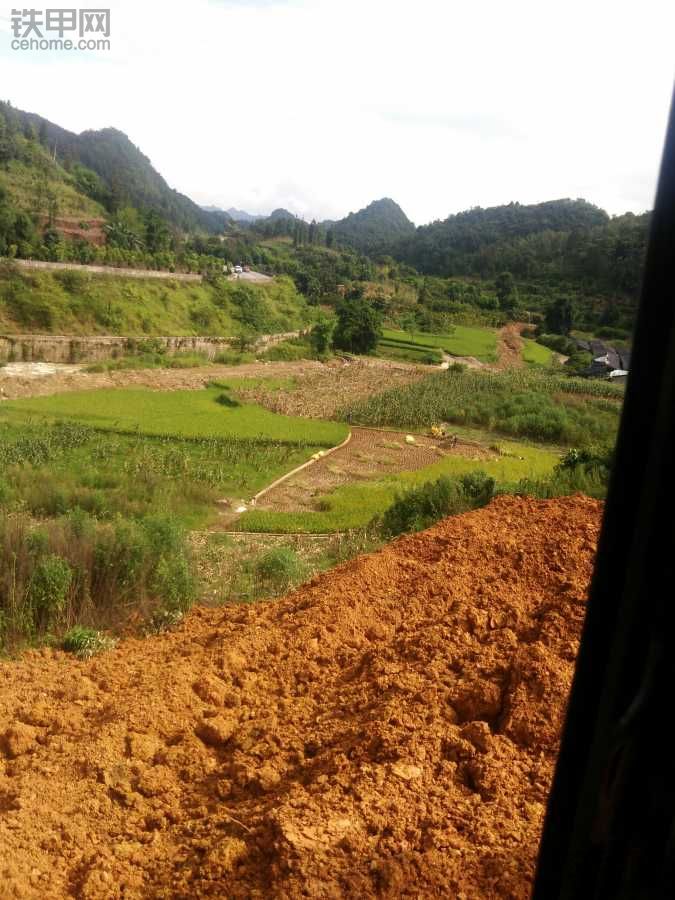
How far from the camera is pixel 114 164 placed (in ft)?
286

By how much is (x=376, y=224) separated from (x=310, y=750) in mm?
173083

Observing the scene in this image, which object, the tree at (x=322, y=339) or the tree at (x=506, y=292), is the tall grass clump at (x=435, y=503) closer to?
the tree at (x=322, y=339)

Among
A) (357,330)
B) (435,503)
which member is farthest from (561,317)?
(435,503)

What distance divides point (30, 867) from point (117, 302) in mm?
34532

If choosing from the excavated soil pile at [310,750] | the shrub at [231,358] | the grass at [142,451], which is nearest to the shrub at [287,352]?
the shrub at [231,358]

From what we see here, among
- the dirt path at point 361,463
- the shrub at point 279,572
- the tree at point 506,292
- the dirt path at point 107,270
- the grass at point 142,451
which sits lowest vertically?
the dirt path at point 361,463

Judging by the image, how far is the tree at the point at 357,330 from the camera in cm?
3944

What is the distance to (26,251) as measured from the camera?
1401 inches

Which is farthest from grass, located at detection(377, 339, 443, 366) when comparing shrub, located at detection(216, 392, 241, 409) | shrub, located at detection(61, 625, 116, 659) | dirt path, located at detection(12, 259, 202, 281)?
shrub, located at detection(61, 625, 116, 659)

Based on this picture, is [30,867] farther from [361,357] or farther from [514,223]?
[514,223]

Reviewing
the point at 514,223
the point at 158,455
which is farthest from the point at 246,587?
the point at 514,223

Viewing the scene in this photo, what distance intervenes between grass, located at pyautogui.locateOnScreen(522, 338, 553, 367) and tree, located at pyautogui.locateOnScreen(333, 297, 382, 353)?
9.57 m

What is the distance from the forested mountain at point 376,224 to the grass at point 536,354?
8650 cm

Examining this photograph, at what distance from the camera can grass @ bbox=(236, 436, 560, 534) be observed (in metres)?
11.2
